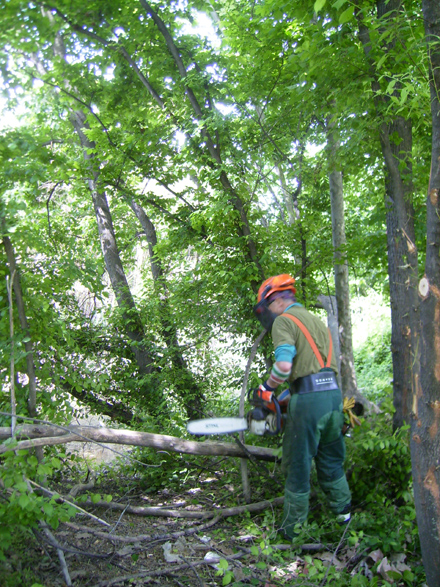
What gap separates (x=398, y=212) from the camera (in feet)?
12.7

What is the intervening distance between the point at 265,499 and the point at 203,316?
8.84 ft

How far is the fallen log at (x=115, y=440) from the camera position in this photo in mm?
3385

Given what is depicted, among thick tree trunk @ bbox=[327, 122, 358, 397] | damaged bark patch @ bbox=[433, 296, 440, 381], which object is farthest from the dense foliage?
damaged bark patch @ bbox=[433, 296, 440, 381]

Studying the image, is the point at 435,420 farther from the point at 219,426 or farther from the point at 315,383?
the point at 219,426

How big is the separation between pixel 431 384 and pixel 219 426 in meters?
2.06

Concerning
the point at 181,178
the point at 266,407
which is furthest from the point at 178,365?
the point at 266,407

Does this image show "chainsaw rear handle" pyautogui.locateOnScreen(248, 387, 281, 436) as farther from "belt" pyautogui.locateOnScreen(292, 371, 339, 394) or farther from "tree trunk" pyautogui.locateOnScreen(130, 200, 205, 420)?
"tree trunk" pyautogui.locateOnScreen(130, 200, 205, 420)

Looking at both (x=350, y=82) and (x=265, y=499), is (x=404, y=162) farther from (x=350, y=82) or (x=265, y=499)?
(x=265, y=499)

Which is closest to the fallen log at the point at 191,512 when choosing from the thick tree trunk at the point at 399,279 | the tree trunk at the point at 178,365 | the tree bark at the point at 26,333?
the tree bark at the point at 26,333

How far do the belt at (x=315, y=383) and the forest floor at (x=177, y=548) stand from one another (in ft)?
3.57

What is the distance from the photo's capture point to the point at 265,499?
455cm

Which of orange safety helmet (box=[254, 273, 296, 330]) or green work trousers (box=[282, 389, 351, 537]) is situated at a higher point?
orange safety helmet (box=[254, 273, 296, 330])

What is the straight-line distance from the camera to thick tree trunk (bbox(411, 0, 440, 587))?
2.72 meters

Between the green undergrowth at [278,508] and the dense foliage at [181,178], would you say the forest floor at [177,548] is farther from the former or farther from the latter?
the dense foliage at [181,178]
